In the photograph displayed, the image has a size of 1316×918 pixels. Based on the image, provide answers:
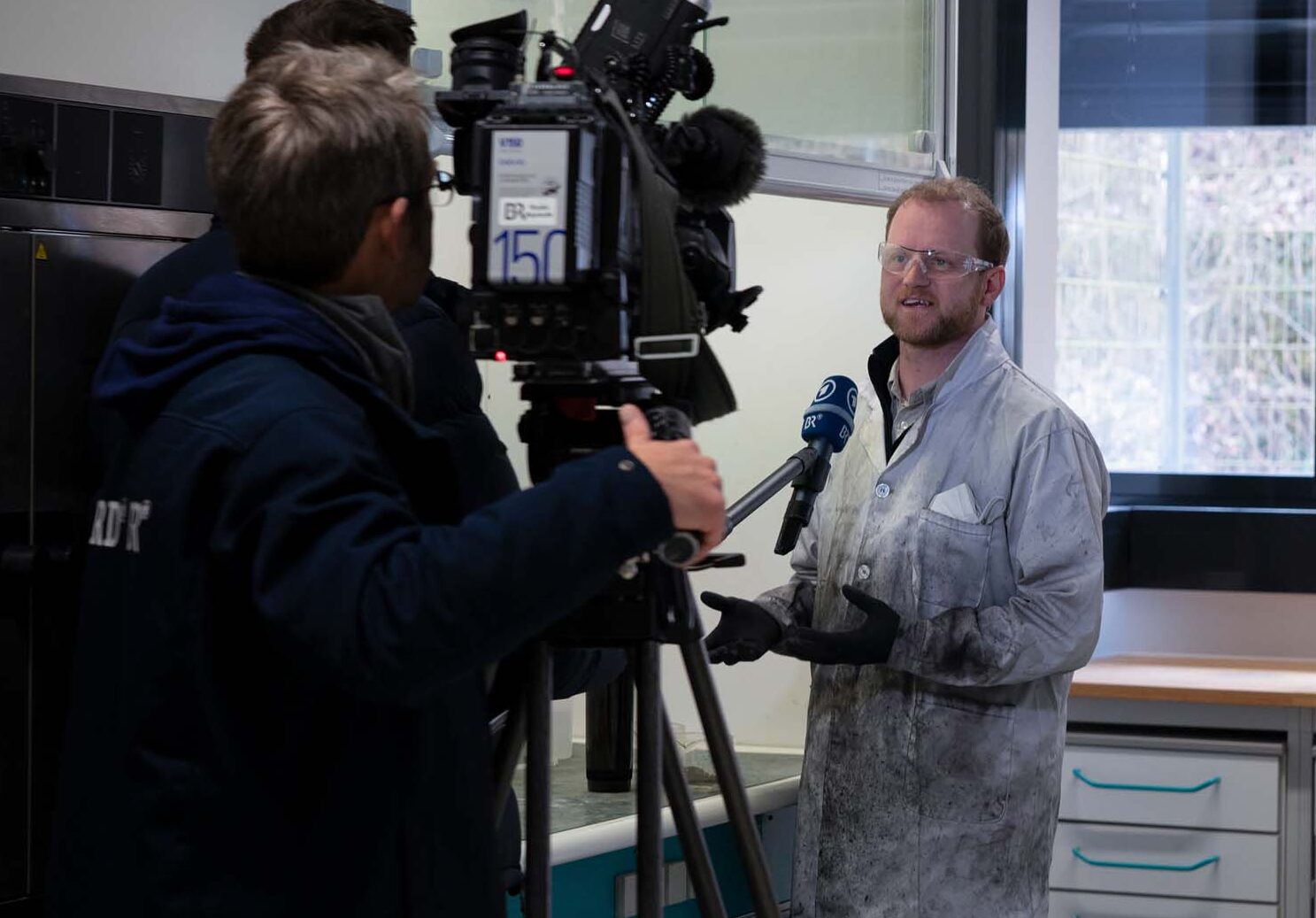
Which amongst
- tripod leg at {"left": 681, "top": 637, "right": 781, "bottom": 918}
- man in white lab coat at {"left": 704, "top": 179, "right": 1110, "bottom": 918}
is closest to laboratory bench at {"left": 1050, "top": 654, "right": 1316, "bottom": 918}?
man in white lab coat at {"left": 704, "top": 179, "right": 1110, "bottom": 918}

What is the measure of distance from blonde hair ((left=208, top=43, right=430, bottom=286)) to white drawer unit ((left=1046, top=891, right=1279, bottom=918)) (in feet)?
7.33

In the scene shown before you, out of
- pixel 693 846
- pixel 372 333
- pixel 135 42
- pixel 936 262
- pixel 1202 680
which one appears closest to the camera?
pixel 372 333

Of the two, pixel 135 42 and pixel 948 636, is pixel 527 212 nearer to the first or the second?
pixel 948 636

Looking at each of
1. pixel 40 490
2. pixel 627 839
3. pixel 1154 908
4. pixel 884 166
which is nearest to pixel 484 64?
pixel 40 490

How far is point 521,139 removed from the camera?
108cm

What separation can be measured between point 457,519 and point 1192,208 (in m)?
3.10

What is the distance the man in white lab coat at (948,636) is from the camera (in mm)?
1820

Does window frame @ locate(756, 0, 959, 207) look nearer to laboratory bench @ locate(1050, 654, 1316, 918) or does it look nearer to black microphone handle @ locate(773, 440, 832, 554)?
black microphone handle @ locate(773, 440, 832, 554)

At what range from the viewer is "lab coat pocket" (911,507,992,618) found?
6.15ft

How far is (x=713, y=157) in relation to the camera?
1.33 meters

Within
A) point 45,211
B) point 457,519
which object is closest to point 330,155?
point 457,519

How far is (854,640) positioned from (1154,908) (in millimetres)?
1320

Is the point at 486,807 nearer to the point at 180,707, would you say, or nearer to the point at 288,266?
the point at 180,707

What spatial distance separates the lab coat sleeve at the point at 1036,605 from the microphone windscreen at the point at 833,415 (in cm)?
35
